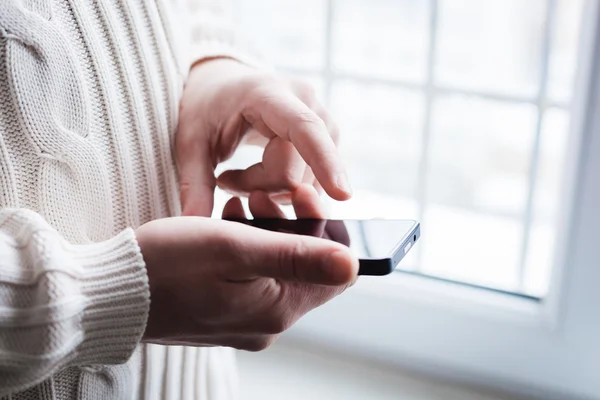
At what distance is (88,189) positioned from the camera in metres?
0.62

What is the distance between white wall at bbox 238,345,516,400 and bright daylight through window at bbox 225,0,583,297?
161mm

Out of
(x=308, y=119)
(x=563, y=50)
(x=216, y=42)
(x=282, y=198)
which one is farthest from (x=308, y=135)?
(x=563, y=50)

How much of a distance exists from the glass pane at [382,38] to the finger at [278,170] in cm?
42

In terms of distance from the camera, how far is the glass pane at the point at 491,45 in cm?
97

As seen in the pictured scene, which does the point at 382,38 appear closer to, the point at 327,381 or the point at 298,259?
the point at 327,381

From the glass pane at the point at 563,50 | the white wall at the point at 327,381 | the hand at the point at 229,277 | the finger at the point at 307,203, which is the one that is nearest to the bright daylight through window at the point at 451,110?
the glass pane at the point at 563,50

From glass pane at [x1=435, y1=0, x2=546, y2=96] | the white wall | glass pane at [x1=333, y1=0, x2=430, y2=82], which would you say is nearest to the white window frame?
the white wall

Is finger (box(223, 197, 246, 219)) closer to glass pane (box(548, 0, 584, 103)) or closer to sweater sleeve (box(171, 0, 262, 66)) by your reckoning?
sweater sleeve (box(171, 0, 262, 66))

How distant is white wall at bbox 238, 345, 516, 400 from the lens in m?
1.03

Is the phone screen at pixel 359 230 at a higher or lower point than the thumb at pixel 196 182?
lower

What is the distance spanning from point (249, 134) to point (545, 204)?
1.65 ft

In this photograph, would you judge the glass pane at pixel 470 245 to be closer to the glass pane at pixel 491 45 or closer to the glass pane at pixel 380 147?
the glass pane at pixel 380 147

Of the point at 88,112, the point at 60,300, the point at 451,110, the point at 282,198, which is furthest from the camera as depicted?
the point at 451,110

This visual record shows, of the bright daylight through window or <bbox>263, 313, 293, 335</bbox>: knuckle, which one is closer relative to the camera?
<bbox>263, 313, 293, 335</bbox>: knuckle
